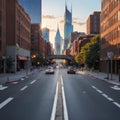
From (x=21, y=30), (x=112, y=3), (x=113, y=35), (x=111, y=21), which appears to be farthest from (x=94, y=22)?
(x=113, y=35)

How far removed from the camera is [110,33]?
77.8 m

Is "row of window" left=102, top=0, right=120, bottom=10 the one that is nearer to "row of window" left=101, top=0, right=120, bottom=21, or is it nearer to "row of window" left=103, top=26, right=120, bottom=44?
"row of window" left=101, top=0, right=120, bottom=21

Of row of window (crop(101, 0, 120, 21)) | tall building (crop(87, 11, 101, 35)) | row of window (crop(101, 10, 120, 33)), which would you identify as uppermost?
tall building (crop(87, 11, 101, 35))

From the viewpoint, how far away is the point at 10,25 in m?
84.9

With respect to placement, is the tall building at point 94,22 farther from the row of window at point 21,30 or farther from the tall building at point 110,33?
the tall building at point 110,33

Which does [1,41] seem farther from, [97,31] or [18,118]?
[97,31]

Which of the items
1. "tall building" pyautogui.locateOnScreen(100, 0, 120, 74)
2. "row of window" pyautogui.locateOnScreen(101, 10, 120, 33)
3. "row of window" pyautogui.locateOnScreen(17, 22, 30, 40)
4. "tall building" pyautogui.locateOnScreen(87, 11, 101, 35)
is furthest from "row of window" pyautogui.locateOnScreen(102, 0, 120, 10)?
"tall building" pyautogui.locateOnScreen(87, 11, 101, 35)

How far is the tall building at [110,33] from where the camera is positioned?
69188mm

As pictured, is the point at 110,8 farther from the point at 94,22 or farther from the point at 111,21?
the point at 94,22

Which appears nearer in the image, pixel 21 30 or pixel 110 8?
pixel 110 8

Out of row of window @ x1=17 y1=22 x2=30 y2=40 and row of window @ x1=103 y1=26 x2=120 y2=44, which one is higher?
row of window @ x1=17 y1=22 x2=30 y2=40

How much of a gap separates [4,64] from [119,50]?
25.2m

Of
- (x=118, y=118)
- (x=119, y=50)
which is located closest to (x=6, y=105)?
(x=118, y=118)

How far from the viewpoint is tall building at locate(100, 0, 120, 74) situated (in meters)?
69.2
